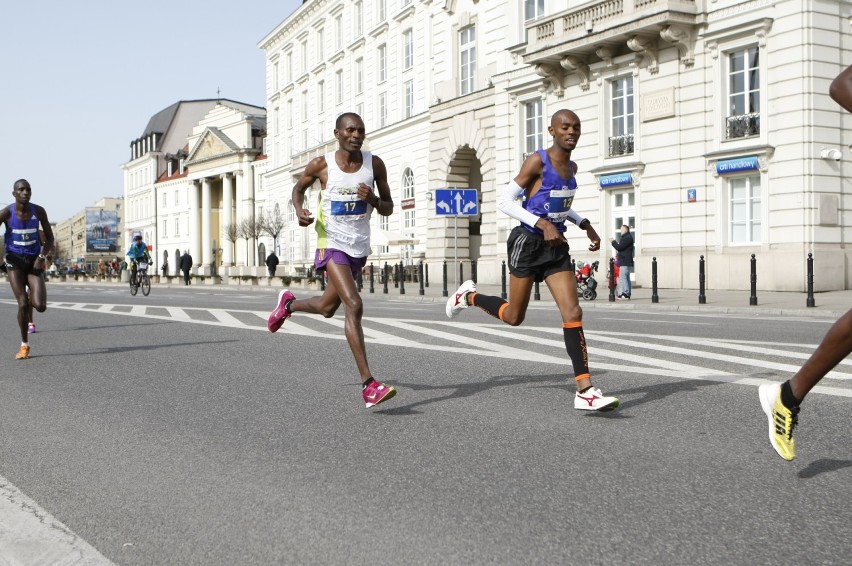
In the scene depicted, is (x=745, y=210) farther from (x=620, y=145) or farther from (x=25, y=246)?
(x=25, y=246)

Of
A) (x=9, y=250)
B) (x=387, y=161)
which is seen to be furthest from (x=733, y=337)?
(x=387, y=161)

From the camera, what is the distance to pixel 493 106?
35.1 metres

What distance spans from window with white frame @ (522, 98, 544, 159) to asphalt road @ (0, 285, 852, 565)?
23.9 metres

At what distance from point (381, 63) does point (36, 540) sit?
46.1 meters

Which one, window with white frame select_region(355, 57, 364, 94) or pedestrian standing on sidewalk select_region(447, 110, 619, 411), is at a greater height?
window with white frame select_region(355, 57, 364, 94)

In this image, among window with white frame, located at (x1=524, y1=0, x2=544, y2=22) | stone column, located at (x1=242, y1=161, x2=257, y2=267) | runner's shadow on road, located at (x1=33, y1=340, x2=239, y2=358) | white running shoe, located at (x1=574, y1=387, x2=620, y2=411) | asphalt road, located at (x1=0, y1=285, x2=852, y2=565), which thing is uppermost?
window with white frame, located at (x1=524, y1=0, x2=544, y2=22)

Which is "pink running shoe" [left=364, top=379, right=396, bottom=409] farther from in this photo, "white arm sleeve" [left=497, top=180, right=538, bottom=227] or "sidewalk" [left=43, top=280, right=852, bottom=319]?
"sidewalk" [left=43, top=280, right=852, bottom=319]

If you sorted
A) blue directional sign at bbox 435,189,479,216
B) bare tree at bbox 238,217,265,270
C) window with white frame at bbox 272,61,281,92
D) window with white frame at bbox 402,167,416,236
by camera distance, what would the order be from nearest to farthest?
blue directional sign at bbox 435,189,479,216, window with white frame at bbox 402,167,416,236, bare tree at bbox 238,217,265,270, window with white frame at bbox 272,61,281,92

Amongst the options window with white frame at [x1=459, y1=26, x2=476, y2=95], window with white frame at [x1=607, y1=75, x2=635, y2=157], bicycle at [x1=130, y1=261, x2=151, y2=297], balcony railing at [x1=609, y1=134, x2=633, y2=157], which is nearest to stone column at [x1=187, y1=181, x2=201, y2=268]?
window with white frame at [x1=459, y1=26, x2=476, y2=95]

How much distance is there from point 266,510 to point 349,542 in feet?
1.86

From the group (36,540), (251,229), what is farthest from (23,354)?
(251,229)

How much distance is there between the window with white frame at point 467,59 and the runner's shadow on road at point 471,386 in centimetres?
3054

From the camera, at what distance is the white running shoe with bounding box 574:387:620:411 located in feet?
18.8

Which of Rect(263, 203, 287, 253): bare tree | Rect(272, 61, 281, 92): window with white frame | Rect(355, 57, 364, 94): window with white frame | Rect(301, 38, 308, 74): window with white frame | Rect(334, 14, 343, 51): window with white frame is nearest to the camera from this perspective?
Rect(355, 57, 364, 94): window with white frame
